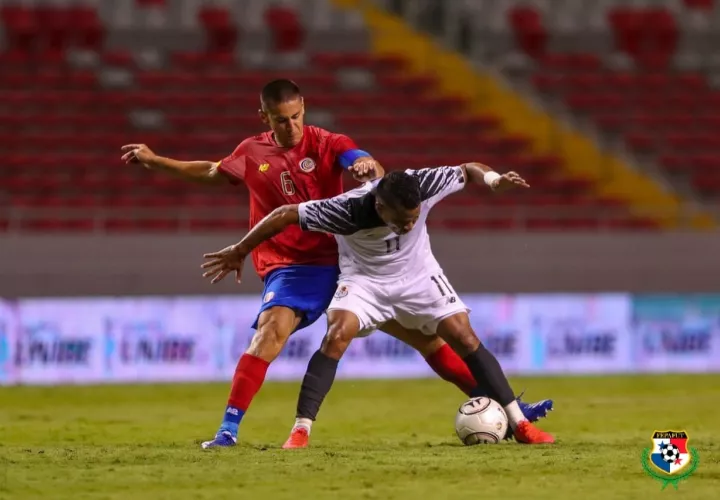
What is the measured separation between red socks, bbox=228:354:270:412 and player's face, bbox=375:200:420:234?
46.5 inches

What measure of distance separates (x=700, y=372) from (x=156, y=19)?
11.2 meters

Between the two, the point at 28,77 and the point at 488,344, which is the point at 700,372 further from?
the point at 28,77

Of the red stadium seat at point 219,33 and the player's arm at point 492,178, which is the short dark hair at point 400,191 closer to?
the player's arm at point 492,178

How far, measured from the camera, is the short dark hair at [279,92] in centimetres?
830

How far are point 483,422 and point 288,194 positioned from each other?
75.6 inches

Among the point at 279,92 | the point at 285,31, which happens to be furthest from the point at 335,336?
the point at 285,31

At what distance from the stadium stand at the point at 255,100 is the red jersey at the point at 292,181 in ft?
27.4

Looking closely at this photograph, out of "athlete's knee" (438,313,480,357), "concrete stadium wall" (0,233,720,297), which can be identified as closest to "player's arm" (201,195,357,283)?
"athlete's knee" (438,313,480,357)

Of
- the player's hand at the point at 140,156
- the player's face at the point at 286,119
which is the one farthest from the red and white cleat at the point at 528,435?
the player's hand at the point at 140,156

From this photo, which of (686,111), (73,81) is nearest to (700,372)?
(686,111)

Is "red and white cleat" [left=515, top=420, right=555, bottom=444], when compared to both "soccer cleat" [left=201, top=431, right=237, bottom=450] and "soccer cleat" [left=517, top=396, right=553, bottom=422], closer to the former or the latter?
"soccer cleat" [left=517, top=396, right=553, bottom=422]

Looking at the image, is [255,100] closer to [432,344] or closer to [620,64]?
[620,64]

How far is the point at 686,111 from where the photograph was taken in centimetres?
2203

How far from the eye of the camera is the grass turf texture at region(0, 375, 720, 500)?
250 inches
